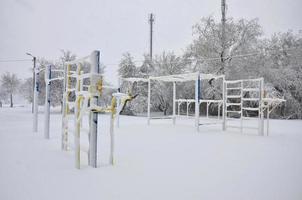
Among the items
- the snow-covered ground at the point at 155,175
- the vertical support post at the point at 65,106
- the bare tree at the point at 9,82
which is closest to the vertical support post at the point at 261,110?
the snow-covered ground at the point at 155,175

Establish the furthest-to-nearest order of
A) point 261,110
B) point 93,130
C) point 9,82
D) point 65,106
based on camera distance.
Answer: point 9,82, point 261,110, point 65,106, point 93,130

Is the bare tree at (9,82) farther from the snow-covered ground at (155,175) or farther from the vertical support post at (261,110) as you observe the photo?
the vertical support post at (261,110)

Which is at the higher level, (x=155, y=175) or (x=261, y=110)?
(x=261, y=110)

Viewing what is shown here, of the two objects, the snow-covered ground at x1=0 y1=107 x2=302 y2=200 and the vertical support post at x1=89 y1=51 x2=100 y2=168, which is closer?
the snow-covered ground at x1=0 y1=107 x2=302 y2=200

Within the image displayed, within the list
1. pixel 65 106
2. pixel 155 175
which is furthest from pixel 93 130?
pixel 65 106

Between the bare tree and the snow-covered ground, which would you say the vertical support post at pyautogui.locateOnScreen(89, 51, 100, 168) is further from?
the bare tree

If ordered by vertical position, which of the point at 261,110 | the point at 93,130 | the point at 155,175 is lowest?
the point at 155,175

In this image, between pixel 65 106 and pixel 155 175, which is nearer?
pixel 155 175

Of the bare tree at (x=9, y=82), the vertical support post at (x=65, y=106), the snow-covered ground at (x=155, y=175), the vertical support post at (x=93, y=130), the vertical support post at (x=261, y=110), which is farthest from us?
the bare tree at (x=9, y=82)

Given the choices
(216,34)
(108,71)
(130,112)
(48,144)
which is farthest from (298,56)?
(48,144)

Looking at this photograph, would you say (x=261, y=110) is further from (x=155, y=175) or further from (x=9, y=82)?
(x=9, y=82)

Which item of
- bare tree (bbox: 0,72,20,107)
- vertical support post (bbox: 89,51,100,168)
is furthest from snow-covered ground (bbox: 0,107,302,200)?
bare tree (bbox: 0,72,20,107)

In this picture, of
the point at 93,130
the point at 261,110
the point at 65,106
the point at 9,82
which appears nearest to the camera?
the point at 93,130

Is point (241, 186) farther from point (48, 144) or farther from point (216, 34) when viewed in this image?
point (216, 34)
